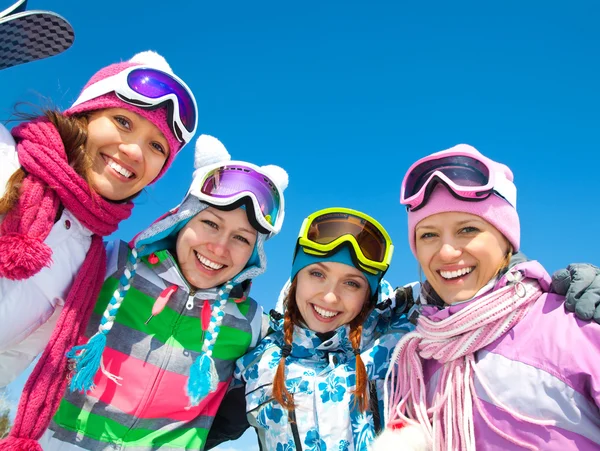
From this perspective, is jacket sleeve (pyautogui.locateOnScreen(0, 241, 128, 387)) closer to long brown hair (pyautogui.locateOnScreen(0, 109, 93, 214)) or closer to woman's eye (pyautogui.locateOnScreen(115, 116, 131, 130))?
long brown hair (pyautogui.locateOnScreen(0, 109, 93, 214))

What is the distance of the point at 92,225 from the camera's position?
3.27 meters

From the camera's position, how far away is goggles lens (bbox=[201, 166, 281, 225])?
4.08m

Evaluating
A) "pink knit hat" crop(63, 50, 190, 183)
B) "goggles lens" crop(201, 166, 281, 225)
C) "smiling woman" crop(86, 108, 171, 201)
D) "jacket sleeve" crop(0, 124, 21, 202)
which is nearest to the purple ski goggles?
"goggles lens" crop(201, 166, 281, 225)

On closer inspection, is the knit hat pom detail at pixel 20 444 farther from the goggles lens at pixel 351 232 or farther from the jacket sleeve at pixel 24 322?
the goggles lens at pixel 351 232

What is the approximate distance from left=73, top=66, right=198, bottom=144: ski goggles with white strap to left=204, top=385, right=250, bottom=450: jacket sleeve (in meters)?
2.25

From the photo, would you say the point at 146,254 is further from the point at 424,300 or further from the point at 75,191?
the point at 424,300

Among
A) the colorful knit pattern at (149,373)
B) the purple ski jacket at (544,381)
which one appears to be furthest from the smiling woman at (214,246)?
the purple ski jacket at (544,381)

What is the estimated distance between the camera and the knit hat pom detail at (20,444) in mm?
2775

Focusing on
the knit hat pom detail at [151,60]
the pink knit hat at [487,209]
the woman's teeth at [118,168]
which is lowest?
the woman's teeth at [118,168]

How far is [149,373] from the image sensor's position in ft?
11.5

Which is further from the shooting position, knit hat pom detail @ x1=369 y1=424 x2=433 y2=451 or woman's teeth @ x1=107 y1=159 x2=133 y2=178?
woman's teeth @ x1=107 y1=159 x2=133 y2=178

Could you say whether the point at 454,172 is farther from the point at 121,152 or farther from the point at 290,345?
the point at 121,152

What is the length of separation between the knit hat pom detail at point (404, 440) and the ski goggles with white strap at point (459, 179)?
1.51 meters

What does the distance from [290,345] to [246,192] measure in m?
1.36
